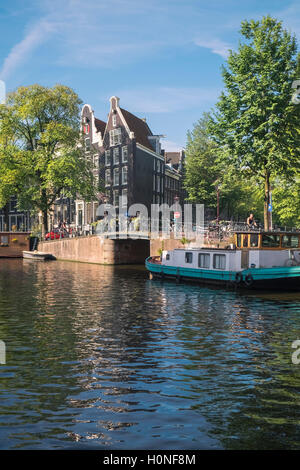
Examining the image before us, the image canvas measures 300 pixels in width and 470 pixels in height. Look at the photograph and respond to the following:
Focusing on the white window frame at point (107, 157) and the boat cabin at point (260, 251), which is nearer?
the boat cabin at point (260, 251)

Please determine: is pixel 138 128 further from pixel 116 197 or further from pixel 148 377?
pixel 148 377

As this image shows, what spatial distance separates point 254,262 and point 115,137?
33931mm

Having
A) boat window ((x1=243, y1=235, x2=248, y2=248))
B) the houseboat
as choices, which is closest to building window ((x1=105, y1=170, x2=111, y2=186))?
the houseboat

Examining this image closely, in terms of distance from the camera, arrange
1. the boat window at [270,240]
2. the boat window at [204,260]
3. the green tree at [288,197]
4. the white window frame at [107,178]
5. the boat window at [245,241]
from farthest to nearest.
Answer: the white window frame at [107,178], the green tree at [288,197], the boat window at [204,260], the boat window at [245,241], the boat window at [270,240]

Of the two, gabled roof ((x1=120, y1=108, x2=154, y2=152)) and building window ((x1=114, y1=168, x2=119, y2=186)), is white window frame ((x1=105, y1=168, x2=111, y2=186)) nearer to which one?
building window ((x1=114, y1=168, x2=119, y2=186))

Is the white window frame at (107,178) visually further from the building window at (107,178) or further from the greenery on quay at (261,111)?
the greenery on quay at (261,111)

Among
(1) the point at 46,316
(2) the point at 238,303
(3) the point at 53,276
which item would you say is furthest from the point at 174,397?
(3) the point at 53,276

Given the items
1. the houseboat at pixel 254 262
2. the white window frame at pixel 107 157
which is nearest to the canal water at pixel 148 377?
the houseboat at pixel 254 262

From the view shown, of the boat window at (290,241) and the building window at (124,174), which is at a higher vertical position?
the building window at (124,174)

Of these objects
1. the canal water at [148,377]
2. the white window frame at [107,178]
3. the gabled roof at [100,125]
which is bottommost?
the canal water at [148,377]

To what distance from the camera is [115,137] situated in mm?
55969

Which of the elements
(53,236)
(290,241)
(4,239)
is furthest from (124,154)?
(290,241)

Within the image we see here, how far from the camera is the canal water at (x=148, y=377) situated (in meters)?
6.91

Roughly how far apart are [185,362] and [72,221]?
52.6 metres
